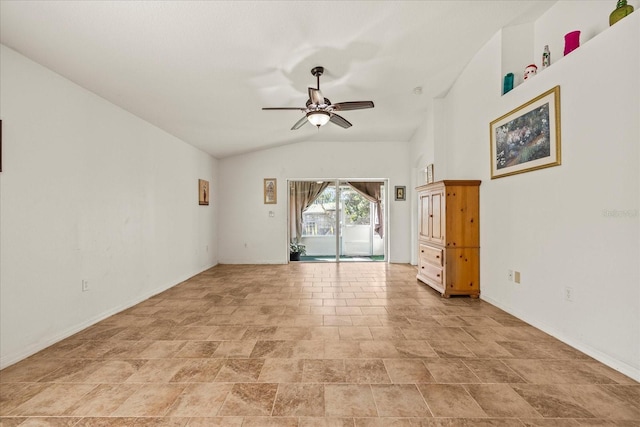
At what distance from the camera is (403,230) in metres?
6.97

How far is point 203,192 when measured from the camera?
20.4ft

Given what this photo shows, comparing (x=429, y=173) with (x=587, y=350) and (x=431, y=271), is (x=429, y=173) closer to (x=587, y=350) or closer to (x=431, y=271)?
(x=431, y=271)

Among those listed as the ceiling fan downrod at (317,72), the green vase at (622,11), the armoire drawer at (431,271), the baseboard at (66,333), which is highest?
the ceiling fan downrod at (317,72)

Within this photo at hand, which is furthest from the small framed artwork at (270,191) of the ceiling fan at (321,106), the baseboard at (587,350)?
the baseboard at (587,350)

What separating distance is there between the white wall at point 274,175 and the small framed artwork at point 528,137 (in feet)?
11.5

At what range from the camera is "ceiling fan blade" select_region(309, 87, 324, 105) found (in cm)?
304

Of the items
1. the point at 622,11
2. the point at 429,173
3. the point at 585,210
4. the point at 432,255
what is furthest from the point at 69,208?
the point at 429,173

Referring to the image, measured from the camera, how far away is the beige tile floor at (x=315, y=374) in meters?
1.68

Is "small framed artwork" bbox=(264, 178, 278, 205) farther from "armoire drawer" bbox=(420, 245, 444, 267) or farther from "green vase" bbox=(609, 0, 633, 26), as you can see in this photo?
"green vase" bbox=(609, 0, 633, 26)

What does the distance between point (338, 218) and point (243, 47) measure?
15.5 ft

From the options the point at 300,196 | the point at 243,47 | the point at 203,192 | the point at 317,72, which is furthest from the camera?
the point at 300,196

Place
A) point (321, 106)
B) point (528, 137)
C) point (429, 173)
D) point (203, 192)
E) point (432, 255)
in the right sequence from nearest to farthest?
point (528, 137) → point (321, 106) → point (432, 255) → point (429, 173) → point (203, 192)

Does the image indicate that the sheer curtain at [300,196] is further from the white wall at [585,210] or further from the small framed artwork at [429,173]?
the white wall at [585,210]

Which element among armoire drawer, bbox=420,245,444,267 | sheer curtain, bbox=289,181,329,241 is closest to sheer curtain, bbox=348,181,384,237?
sheer curtain, bbox=289,181,329,241
